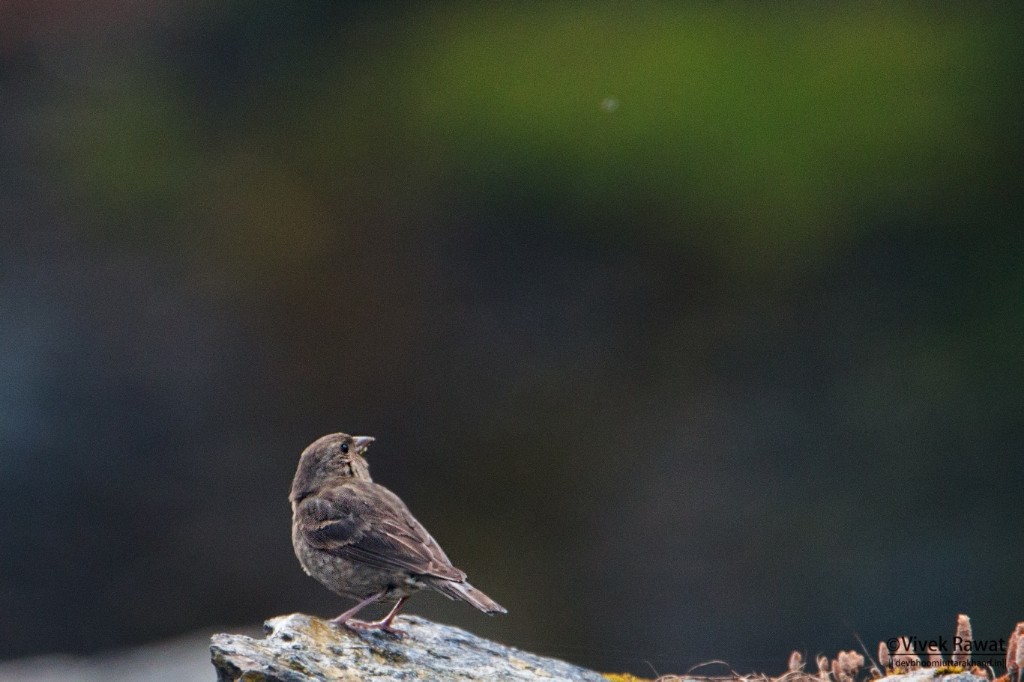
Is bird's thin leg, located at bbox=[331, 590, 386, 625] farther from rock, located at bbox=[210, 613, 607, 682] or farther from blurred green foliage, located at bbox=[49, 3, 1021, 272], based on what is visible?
blurred green foliage, located at bbox=[49, 3, 1021, 272]

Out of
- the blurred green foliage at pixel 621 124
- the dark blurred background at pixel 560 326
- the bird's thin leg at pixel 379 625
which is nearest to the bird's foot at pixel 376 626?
the bird's thin leg at pixel 379 625

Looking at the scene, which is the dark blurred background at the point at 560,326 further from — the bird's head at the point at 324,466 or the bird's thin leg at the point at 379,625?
the bird's thin leg at the point at 379,625

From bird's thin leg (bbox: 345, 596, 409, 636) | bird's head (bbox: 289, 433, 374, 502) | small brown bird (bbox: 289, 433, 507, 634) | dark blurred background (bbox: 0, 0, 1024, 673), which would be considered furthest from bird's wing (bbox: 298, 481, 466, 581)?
dark blurred background (bbox: 0, 0, 1024, 673)

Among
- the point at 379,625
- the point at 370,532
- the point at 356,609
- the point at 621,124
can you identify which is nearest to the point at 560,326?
the point at 621,124

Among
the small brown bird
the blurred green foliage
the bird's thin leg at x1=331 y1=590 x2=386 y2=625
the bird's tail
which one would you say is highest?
the blurred green foliage

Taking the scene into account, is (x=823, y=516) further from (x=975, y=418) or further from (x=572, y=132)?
(x=572, y=132)

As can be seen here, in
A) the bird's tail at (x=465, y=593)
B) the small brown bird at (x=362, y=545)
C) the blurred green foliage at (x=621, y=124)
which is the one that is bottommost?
the bird's tail at (x=465, y=593)
